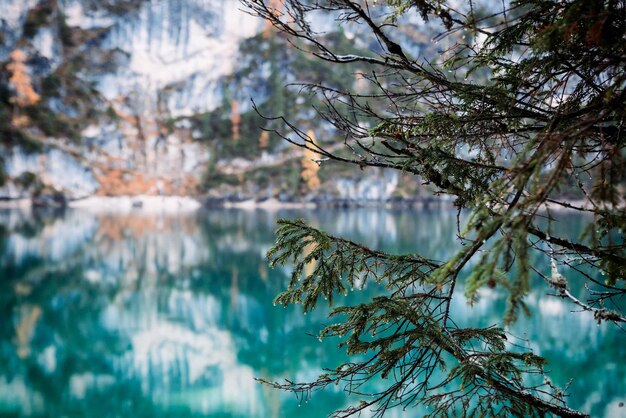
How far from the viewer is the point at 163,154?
82.9 metres

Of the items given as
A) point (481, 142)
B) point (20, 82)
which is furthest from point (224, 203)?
point (481, 142)

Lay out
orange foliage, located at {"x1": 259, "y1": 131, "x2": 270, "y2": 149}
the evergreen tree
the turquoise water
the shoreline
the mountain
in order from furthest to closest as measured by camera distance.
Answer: orange foliage, located at {"x1": 259, "y1": 131, "x2": 270, "y2": 149} → the shoreline → the mountain → the turquoise water → the evergreen tree

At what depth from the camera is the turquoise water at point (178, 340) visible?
10297 millimetres

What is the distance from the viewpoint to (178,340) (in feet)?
48.5

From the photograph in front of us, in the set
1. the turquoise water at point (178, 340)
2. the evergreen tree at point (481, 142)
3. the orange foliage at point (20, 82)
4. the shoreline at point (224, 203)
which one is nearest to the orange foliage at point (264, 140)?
the shoreline at point (224, 203)

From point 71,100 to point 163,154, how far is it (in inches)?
704

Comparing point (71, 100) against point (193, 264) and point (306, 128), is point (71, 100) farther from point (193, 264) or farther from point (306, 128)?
point (193, 264)

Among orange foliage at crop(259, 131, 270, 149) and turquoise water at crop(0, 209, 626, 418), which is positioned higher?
orange foliage at crop(259, 131, 270, 149)

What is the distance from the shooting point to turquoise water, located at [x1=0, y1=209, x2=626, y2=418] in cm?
1030

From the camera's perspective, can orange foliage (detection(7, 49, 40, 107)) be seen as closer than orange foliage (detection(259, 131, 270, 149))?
Yes

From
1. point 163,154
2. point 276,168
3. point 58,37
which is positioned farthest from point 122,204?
point 58,37

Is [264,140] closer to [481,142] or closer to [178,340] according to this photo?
[178,340]

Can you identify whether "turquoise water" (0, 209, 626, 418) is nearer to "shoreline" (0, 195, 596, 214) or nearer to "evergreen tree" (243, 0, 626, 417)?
"evergreen tree" (243, 0, 626, 417)

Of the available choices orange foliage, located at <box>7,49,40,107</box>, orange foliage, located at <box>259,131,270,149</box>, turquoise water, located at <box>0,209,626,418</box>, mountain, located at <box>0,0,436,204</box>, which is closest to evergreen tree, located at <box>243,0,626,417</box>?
turquoise water, located at <box>0,209,626,418</box>
